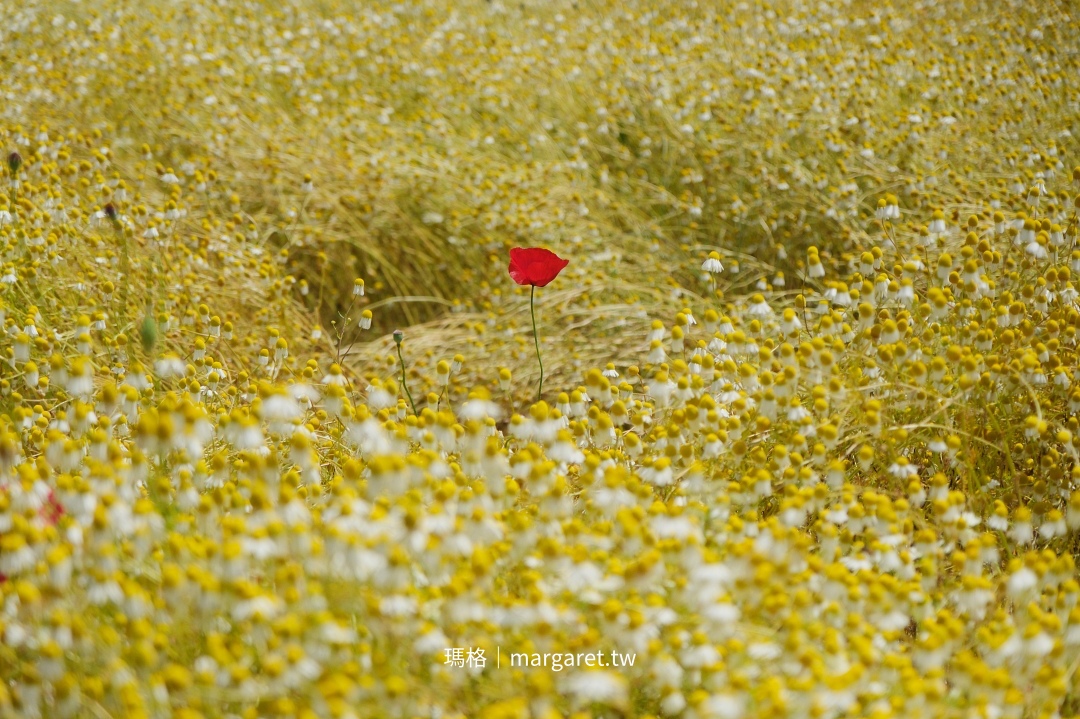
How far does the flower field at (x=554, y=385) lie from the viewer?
5.34ft

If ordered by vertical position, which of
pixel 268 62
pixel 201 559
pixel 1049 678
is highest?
pixel 268 62

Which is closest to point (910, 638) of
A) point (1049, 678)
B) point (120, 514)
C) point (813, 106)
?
point (1049, 678)

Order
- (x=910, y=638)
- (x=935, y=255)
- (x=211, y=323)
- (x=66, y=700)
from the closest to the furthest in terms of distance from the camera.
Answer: (x=66, y=700) → (x=910, y=638) → (x=211, y=323) → (x=935, y=255)

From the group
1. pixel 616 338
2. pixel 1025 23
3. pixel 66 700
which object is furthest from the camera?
pixel 1025 23

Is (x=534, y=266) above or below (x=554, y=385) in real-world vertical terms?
above

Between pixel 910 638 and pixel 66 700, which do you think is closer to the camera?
pixel 66 700

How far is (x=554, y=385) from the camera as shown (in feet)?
12.6

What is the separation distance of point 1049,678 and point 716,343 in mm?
1372

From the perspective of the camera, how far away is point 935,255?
3.71 metres

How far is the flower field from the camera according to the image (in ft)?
5.34

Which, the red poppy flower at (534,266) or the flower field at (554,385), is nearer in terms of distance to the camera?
the flower field at (554,385)

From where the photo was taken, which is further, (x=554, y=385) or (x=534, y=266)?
(x=554, y=385)

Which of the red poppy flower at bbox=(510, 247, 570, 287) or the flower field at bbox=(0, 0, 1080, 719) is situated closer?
the flower field at bbox=(0, 0, 1080, 719)

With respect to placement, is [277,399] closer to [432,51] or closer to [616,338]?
[616,338]
